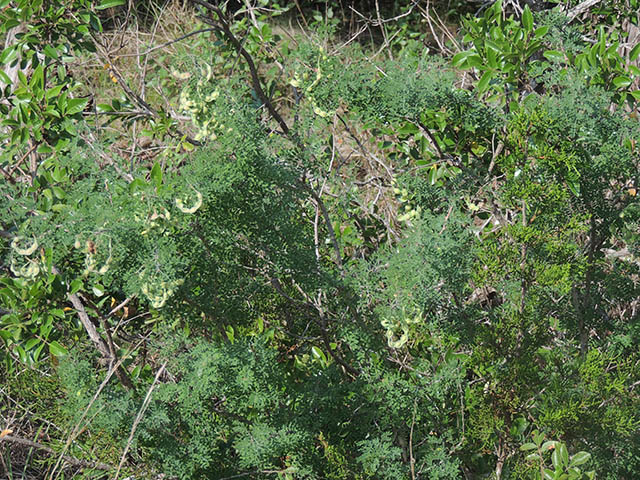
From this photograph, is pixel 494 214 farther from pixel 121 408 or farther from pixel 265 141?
pixel 121 408

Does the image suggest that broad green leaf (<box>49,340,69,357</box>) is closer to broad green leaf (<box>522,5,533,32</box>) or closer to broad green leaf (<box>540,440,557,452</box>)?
broad green leaf (<box>540,440,557,452</box>)

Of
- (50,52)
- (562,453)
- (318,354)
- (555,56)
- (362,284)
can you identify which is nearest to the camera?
(562,453)

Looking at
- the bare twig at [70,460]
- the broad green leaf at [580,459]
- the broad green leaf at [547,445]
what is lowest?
the bare twig at [70,460]

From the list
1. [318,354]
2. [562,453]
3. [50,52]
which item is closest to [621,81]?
[562,453]

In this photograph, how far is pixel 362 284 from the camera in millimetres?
1940

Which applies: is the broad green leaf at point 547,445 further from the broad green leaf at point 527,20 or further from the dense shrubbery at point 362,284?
the broad green leaf at point 527,20

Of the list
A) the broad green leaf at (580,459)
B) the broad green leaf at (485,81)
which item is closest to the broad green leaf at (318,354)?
the broad green leaf at (580,459)

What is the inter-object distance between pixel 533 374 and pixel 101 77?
119 inches

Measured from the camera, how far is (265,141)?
5.92 feet

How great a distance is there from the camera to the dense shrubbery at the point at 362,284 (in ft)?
5.82

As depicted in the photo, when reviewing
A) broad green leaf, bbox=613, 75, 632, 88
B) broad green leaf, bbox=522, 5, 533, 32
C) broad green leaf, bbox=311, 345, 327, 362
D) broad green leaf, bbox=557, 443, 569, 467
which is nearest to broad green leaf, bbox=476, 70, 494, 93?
broad green leaf, bbox=522, 5, 533, 32

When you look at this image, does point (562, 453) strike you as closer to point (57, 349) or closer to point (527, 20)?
point (527, 20)

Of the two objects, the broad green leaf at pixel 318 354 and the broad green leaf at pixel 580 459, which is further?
the broad green leaf at pixel 318 354

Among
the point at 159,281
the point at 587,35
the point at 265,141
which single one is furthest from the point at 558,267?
the point at 587,35
